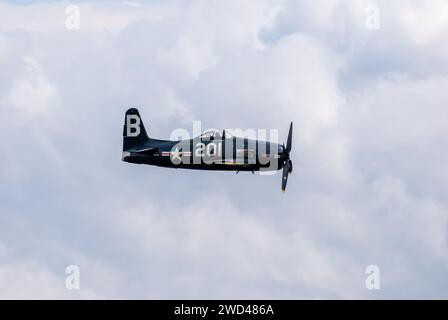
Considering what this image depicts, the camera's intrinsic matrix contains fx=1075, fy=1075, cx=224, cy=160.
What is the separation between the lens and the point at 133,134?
4906 inches

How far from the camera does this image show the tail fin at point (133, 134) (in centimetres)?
12431

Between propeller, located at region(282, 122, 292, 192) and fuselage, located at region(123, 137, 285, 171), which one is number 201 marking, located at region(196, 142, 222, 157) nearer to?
fuselage, located at region(123, 137, 285, 171)

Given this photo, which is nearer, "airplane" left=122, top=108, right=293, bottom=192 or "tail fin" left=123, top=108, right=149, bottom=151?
"airplane" left=122, top=108, right=293, bottom=192

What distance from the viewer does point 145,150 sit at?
122125 millimetres

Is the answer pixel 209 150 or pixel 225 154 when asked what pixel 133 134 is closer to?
pixel 209 150

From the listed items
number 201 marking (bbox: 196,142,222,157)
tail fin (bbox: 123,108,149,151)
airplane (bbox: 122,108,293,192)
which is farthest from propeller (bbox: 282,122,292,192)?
tail fin (bbox: 123,108,149,151)

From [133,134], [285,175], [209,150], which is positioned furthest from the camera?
[133,134]

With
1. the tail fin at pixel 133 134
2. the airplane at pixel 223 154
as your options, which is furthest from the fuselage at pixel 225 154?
the tail fin at pixel 133 134

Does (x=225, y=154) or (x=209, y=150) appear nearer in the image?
(x=225, y=154)

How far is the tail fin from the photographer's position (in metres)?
124

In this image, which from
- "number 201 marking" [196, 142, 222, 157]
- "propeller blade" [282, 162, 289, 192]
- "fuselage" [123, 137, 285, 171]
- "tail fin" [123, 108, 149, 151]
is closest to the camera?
"propeller blade" [282, 162, 289, 192]

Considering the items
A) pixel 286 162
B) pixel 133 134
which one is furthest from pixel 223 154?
pixel 133 134
